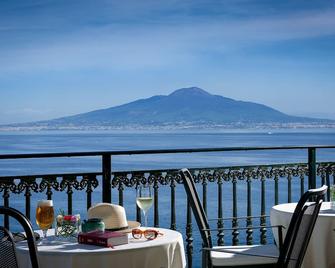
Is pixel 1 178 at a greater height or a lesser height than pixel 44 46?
lesser

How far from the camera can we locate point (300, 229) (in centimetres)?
387

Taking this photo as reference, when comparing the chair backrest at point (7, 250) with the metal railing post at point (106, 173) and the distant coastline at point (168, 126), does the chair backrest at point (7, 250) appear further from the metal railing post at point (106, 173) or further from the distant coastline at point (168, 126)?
the distant coastline at point (168, 126)

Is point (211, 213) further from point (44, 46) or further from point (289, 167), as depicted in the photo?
point (44, 46)

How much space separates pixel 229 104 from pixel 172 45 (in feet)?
102

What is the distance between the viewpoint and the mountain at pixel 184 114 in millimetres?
91062

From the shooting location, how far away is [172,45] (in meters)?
70.2

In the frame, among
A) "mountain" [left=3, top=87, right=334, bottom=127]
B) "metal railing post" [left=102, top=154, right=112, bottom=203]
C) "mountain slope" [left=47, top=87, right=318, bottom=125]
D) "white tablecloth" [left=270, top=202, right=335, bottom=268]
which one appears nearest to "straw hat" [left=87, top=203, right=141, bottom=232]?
"white tablecloth" [left=270, top=202, right=335, bottom=268]

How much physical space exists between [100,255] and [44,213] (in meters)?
0.43

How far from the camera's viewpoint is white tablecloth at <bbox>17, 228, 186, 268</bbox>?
344cm

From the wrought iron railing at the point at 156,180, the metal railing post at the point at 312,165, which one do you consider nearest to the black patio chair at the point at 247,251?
Answer: the wrought iron railing at the point at 156,180

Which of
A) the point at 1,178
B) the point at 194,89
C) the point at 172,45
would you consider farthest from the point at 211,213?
the point at 194,89

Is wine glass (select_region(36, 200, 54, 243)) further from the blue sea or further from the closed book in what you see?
the blue sea

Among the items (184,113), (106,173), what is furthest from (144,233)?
(184,113)

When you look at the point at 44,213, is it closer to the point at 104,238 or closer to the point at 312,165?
the point at 104,238
